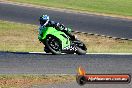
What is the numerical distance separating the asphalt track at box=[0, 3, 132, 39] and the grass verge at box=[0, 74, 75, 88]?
16.4 meters

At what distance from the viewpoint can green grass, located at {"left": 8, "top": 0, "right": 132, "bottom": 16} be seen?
3797cm

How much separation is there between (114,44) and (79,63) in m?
11.7

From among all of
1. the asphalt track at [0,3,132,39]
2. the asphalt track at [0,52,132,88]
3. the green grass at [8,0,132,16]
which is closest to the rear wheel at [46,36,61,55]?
the asphalt track at [0,52,132,88]

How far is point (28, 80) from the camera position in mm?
13219

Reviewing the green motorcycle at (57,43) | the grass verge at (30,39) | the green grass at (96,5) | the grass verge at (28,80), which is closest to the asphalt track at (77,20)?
the grass verge at (30,39)

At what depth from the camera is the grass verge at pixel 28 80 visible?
41.5ft

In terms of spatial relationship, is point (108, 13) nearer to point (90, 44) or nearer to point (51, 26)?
point (90, 44)

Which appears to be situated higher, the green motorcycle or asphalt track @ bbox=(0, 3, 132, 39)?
the green motorcycle

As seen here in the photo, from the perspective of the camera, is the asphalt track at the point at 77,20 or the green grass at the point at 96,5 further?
the green grass at the point at 96,5

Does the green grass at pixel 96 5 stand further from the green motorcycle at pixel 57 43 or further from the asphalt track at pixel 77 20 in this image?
the green motorcycle at pixel 57 43

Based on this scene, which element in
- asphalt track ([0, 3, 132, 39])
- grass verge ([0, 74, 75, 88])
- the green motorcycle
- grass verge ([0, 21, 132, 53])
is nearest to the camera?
grass verge ([0, 74, 75, 88])

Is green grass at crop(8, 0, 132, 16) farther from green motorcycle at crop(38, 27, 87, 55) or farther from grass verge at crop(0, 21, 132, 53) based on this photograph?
green motorcycle at crop(38, 27, 87, 55)

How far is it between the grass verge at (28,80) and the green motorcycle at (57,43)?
12.9 ft

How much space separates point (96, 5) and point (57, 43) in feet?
73.8
